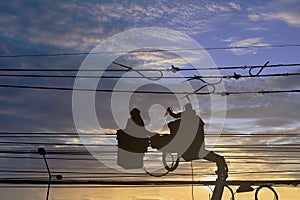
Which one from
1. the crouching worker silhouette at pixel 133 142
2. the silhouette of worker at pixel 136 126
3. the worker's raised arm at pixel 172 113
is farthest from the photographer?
the worker's raised arm at pixel 172 113

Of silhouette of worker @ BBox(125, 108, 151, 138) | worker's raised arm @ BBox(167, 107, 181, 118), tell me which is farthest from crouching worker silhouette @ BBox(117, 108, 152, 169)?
worker's raised arm @ BBox(167, 107, 181, 118)

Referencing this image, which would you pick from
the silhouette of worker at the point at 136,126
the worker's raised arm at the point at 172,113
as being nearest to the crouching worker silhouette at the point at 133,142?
the silhouette of worker at the point at 136,126

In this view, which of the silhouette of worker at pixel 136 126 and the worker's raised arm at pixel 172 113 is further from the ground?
the worker's raised arm at pixel 172 113

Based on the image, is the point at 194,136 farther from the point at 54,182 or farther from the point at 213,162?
the point at 54,182

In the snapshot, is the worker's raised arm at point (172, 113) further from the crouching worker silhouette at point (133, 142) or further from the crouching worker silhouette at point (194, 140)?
the crouching worker silhouette at point (133, 142)

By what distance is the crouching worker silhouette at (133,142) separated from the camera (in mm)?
12820

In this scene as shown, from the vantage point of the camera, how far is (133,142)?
13.1 metres

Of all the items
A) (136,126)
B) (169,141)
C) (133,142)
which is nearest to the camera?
(133,142)

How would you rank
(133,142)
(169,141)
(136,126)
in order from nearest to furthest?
(133,142) → (136,126) → (169,141)

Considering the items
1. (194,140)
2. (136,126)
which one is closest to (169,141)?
(194,140)

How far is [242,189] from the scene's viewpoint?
13.3 m

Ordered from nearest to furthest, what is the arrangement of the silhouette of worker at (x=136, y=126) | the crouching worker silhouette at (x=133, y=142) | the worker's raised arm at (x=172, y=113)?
the crouching worker silhouette at (x=133, y=142) < the silhouette of worker at (x=136, y=126) < the worker's raised arm at (x=172, y=113)

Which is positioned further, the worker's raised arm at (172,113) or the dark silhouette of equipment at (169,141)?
the worker's raised arm at (172,113)

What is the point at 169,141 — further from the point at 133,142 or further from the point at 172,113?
the point at 133,142
